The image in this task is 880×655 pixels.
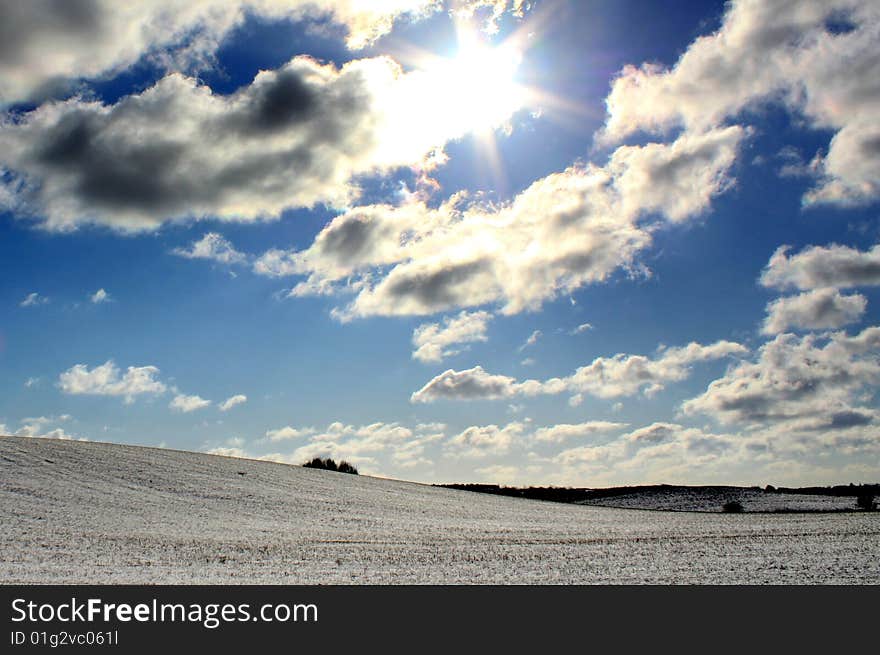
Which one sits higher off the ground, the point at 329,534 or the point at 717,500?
the point at 329,534

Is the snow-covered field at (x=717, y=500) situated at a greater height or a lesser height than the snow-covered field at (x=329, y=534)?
lesser

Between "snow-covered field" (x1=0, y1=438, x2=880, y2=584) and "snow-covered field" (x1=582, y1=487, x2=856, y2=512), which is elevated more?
"snow-covered field" (x1=0, y1=438, x2=880, y2=584)

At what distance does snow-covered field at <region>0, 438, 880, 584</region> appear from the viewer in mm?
11297

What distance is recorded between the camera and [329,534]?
690 inches

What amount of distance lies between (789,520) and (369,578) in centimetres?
1699

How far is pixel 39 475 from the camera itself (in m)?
23.4

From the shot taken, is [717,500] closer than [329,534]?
No

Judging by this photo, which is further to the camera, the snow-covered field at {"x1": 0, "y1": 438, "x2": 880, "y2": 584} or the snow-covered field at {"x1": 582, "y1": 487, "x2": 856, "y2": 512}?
the snow-covered field at {"x1": 582, "y1": 487, "x2": 856, "y2": 512}

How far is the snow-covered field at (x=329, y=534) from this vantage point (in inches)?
445

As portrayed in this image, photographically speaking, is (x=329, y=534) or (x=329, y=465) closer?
(x=329, y=534)

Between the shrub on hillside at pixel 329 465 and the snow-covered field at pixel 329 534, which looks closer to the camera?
the snow-covered field at pixel 329 534
